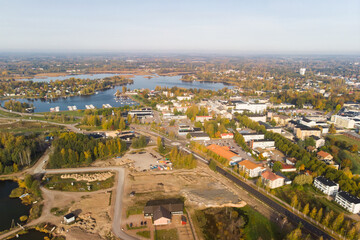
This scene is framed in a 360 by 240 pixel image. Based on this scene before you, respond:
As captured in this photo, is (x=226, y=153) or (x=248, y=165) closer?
(x=248, y=165)

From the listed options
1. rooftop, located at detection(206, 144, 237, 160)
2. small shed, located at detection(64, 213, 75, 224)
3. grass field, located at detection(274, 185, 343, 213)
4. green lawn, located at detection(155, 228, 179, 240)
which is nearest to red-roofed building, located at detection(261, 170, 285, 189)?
grass field, located at detection(274, 185, 343, 213)

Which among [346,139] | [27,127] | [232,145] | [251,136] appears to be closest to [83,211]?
[232,145]

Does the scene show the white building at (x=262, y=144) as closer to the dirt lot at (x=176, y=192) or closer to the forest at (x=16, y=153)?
the dirt lot at (x=176, y=192)

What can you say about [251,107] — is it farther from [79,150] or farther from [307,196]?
[79,150]

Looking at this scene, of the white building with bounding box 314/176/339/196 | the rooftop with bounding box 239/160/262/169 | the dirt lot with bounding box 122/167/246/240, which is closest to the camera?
the dirt lot with bounding box 122/167/246/240

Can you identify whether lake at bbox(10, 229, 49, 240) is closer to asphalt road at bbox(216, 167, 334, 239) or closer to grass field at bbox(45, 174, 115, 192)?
grass field at bbox(45, 174, 115, 192)

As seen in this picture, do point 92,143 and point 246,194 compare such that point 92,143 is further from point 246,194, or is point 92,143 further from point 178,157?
point 246,194

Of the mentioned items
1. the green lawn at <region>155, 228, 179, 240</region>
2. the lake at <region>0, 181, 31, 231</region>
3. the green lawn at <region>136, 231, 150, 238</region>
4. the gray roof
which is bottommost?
the lake at <region>0, 181, 31, 231</region>

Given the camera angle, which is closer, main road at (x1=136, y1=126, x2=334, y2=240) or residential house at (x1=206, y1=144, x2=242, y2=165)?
main road at (x1=136, y1=126, x2=334, y2=240)
